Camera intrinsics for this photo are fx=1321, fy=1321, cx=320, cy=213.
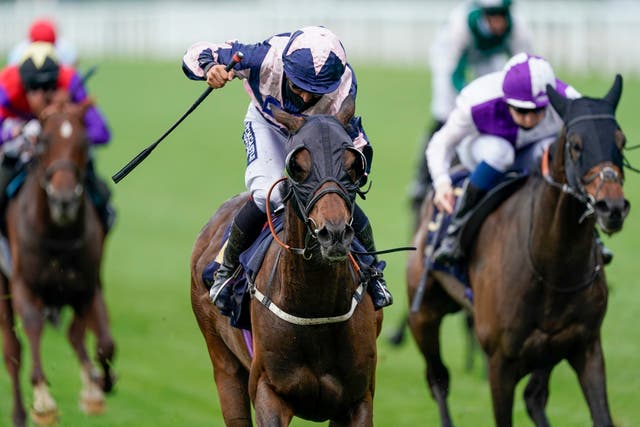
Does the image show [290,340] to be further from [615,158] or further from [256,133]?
[615,158]

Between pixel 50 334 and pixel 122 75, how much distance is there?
2214cm

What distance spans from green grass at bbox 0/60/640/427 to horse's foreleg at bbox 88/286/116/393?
0.89ft

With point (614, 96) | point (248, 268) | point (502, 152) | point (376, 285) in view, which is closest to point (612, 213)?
point (614, 96)

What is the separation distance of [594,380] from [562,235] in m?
0.74

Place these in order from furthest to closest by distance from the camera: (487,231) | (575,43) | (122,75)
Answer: (122,75)
(575,43)
(487,231)

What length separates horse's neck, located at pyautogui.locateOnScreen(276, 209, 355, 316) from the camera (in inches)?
201

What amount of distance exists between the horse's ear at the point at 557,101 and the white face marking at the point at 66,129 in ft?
11.4

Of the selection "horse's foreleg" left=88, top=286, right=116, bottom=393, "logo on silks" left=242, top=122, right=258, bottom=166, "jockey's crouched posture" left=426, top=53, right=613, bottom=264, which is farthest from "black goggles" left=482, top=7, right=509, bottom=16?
"logo on silks" left=242, top=122, right=258, bottom=166

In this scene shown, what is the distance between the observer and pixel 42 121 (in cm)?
887

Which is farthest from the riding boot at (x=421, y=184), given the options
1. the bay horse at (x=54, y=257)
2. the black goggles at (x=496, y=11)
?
the bay horse at (x=54, y=257)

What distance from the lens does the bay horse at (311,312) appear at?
4883 millimetres

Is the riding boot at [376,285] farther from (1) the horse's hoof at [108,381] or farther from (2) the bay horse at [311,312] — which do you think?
(1) the horse's hoof at [108,381]

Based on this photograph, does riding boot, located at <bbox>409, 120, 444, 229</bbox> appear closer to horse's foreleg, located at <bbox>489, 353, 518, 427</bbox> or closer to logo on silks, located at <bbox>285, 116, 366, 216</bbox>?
horse's foreleg, located at <bbox>489, 353, 518, 427</bbox>

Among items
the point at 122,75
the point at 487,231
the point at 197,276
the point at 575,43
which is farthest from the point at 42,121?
the point at 122,75
